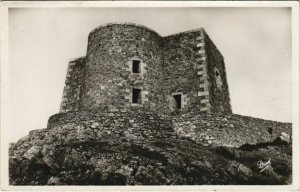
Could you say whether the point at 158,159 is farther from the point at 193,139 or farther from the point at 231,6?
the point at 231,6

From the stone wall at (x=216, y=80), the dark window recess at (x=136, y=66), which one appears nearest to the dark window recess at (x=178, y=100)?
the stone wall at (x=216, y=80)

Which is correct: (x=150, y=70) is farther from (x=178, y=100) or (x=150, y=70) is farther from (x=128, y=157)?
(x=128, y=157)

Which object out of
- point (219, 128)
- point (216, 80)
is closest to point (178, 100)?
point (216, 80)

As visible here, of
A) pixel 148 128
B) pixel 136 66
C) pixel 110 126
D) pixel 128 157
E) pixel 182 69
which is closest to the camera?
pixel 128 157

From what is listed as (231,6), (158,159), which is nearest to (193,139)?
(158,159)

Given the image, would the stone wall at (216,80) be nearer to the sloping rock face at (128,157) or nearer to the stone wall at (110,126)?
the sloping rock face at (128,157)

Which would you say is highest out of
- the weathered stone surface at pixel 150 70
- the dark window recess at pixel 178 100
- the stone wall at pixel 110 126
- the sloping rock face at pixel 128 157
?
the weathered stone surface at pixel 150 70

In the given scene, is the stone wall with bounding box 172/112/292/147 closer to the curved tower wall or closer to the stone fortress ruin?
the stone fortress ruin
